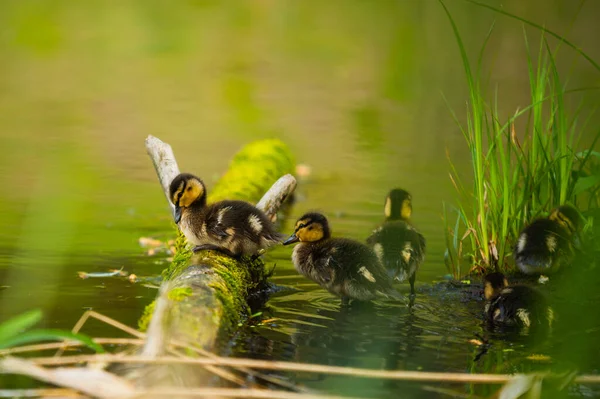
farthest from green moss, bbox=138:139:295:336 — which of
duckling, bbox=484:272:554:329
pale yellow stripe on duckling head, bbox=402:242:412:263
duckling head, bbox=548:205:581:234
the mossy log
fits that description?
duckling head, bbox=548:205:581:234

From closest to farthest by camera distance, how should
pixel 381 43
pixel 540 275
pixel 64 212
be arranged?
1. pixel 64 212
2. pixel 540 275
3. pixel 381 43

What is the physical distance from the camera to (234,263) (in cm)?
567

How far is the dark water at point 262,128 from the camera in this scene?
5.06m

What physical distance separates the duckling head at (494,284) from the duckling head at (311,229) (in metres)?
1.00

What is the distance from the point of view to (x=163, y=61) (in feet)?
64.1

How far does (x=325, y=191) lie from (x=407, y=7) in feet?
51.9

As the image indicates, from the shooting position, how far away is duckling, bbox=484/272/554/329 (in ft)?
16.6

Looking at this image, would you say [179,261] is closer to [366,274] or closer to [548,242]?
[366,274]

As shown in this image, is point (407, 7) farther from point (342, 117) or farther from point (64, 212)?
point (64, 212)

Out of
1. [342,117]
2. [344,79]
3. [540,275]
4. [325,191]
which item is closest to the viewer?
[540,275]

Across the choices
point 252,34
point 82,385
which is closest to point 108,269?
point 82,385

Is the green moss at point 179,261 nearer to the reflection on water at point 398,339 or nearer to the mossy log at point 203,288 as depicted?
the mossy log at point 203,288

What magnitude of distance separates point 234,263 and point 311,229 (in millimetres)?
510

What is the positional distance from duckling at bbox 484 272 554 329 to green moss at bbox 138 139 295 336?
1297 millimetres
